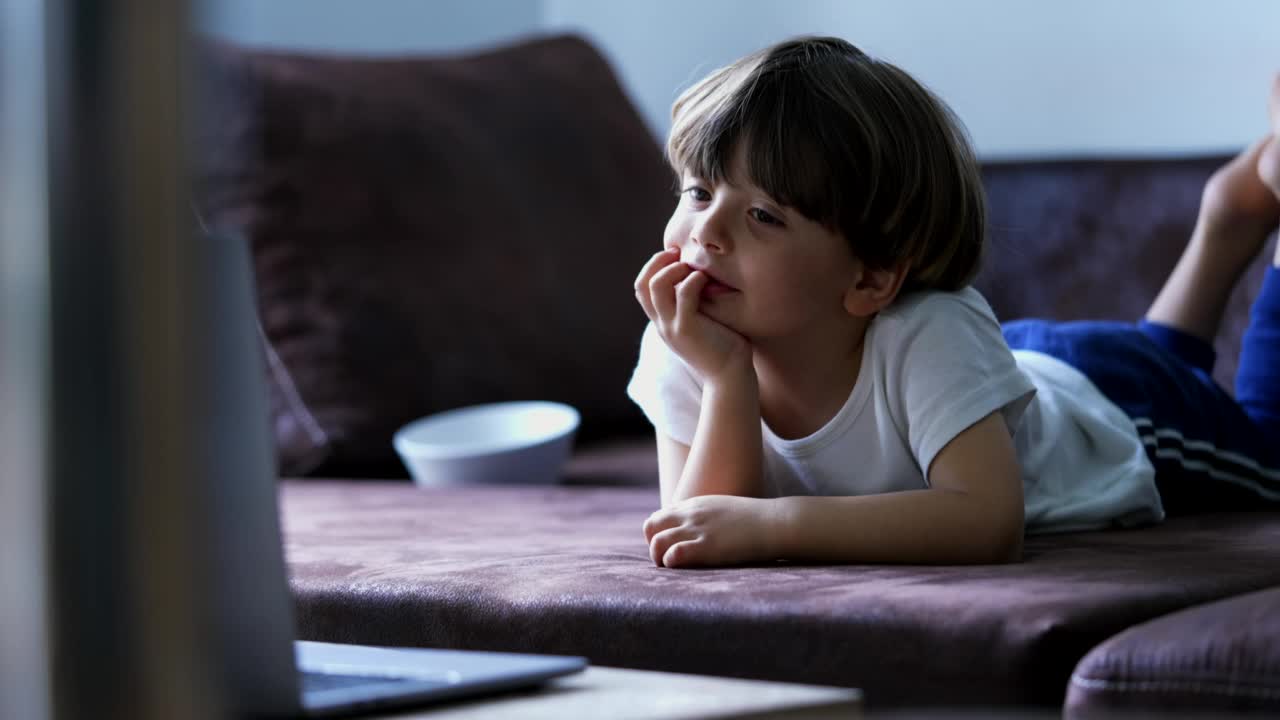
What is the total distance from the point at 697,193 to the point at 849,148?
4.7 inches

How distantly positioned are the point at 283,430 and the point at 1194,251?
104cm

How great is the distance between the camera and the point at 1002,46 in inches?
99.8

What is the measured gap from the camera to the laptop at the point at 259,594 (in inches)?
20.6

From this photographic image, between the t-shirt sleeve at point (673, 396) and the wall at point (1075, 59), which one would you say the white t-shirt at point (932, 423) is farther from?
the wall at point (1075, 59)

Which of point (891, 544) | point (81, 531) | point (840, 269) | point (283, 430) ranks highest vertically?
point (81, 531)

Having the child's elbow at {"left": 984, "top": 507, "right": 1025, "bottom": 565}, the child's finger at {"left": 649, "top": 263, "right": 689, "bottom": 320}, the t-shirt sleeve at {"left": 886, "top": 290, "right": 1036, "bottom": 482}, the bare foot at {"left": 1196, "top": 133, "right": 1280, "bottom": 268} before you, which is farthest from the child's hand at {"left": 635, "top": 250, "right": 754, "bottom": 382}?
the bare foot at {"left": 1196, "top": 133, "right": 1280, "bottom": 268}

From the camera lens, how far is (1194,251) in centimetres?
170

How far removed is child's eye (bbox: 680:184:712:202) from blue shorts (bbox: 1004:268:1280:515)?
1.75ft

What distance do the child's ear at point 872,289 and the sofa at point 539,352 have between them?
0.70 feet

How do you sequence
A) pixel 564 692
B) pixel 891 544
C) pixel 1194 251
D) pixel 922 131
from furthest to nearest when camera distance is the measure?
pixel 1194 251, pixel 922 131, pixel 891 544, pixel 564 692

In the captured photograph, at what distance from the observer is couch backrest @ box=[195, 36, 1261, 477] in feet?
6.19

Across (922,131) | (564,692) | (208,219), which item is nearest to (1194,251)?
(922,131)

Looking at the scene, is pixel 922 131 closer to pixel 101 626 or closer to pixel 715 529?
pixel 715 529

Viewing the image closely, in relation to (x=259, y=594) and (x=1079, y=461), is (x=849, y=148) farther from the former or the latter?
(x=259, y=594)
